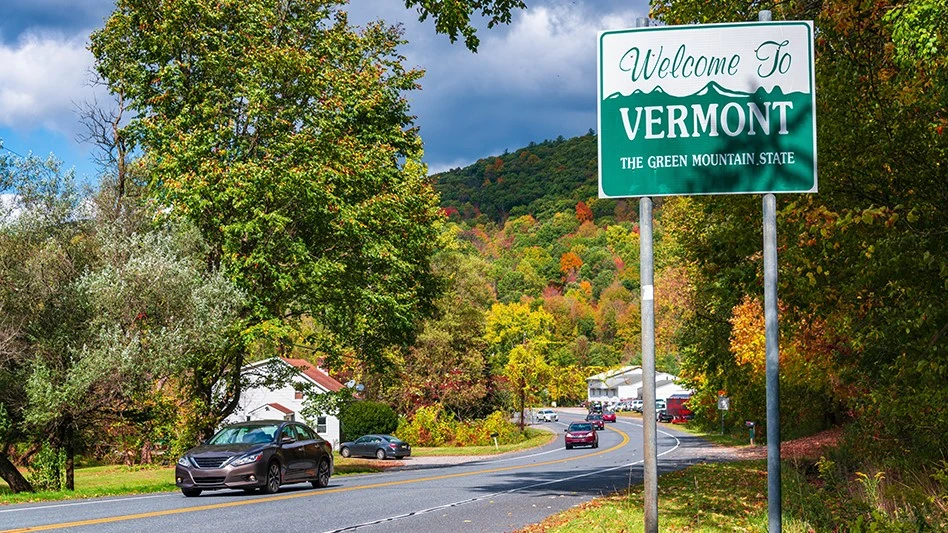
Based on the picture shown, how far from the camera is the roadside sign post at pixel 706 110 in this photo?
7977 millimetres

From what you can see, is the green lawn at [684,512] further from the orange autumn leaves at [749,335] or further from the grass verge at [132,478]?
the orange autumn leaves at [749,335]

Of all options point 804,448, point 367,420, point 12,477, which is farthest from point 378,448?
point 12,477

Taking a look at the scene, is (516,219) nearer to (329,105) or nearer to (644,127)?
(329,105)

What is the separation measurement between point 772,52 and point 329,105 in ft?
79.4

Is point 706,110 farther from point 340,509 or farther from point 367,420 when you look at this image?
point 367,420

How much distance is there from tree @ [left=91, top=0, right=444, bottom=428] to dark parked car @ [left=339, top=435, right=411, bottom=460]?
664 inches

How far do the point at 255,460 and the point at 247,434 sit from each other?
4.40 ft

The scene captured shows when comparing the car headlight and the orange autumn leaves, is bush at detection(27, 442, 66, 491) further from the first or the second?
the orange autumn leaves

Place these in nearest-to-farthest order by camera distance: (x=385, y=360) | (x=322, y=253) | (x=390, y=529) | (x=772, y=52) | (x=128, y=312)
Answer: (x=772, y=52)
(x=390, y=529)
(x=128, y=312)
(x=322, y=253)
(x=385, y=360)

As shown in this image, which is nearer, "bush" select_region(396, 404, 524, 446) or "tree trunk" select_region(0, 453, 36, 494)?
"tree trunk" select_region(0, 453, 36, 494)

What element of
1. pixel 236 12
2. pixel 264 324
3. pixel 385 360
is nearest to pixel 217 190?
pixel 264 324

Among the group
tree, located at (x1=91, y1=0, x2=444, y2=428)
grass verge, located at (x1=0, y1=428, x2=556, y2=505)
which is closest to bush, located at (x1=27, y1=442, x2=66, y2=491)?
grass verge, located at (x1=0, y1=428, x2=556, y2=505)

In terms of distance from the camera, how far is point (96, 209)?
27.2 metres

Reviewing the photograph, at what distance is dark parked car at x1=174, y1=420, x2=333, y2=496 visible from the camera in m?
19.2
